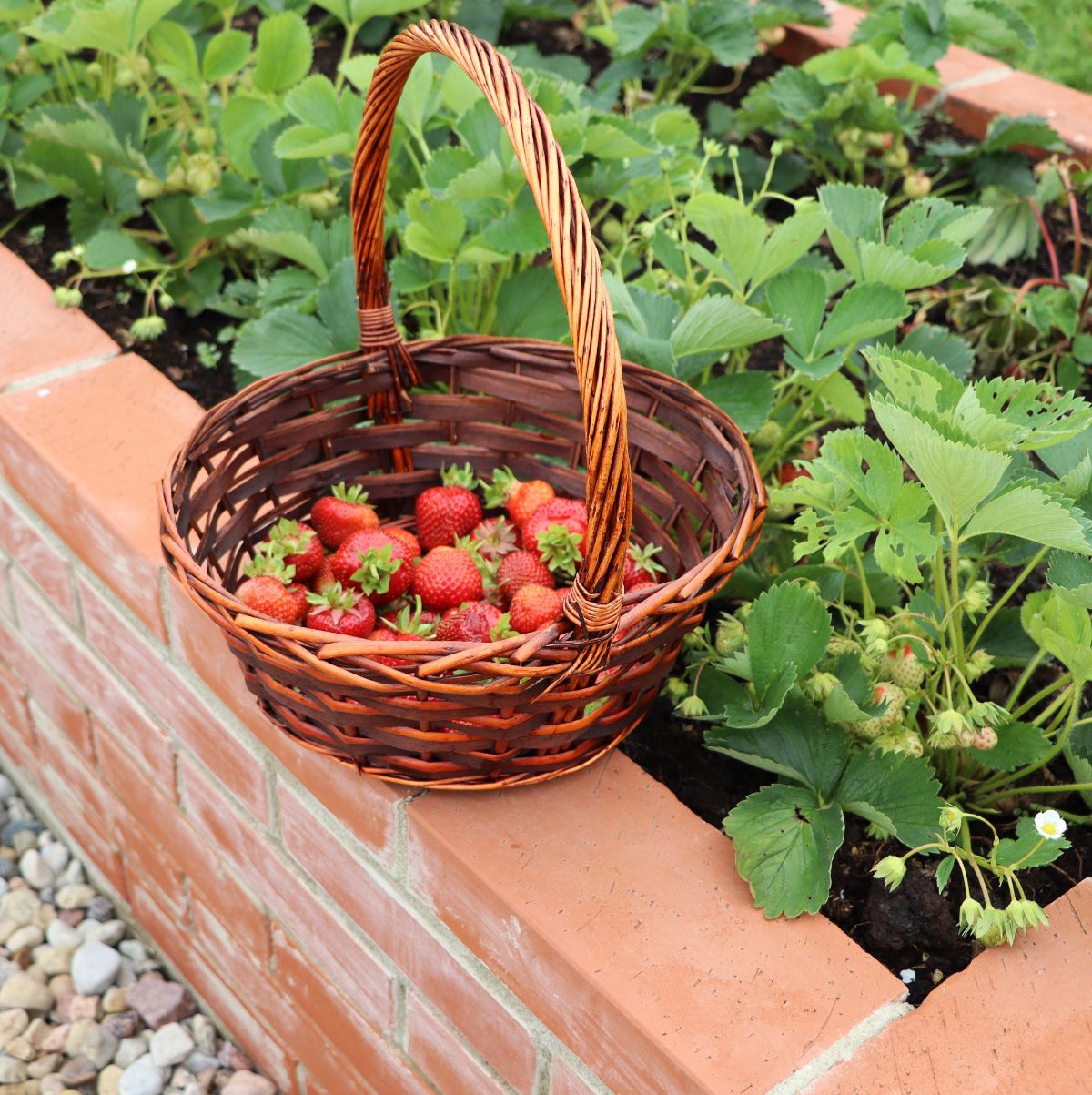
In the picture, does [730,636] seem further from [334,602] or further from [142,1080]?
[142,1080]

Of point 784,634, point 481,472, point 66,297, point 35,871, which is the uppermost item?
point 784,634

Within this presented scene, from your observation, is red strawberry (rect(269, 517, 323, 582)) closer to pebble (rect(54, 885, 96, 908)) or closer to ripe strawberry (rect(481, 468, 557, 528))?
ripe strawberry (rect(481, 468, 557, 528))

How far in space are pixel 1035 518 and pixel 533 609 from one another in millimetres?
377

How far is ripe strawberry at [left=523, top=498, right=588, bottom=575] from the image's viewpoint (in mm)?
1026

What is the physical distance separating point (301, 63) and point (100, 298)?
41cm

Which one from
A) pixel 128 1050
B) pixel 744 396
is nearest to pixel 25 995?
pixel 128 1050

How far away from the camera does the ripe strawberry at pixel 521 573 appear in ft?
3.37

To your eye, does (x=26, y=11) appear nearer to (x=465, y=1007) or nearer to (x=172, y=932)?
(x=172, y=932)

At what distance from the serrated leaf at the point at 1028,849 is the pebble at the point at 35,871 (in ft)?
4.68

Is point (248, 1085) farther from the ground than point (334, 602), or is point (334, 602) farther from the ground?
point (334, 602)

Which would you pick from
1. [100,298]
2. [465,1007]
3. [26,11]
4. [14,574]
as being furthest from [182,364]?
[465,1007]

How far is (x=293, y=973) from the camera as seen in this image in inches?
50.9

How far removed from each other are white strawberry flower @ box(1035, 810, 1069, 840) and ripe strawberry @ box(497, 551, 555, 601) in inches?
16.4

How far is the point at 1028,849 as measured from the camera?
857 mm
